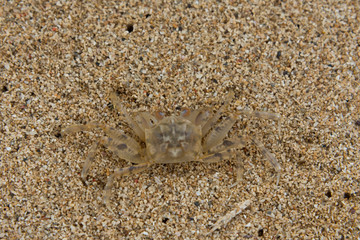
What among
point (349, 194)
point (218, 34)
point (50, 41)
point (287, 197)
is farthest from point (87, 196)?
point (349, 194)

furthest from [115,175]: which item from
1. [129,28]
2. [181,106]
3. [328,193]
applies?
[328,193]

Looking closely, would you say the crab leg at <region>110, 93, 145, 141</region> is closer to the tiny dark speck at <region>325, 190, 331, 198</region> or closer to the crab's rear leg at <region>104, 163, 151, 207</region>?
the crab's rear leg at <region>104, 163, 151, 207</region>

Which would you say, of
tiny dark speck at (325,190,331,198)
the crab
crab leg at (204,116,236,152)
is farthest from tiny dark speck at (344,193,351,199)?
crab leg at (204,116,236,152)

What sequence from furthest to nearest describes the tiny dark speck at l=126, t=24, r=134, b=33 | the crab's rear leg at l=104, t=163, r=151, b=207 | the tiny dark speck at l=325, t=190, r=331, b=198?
the tiny dark speck at l=126, t=24, r=134, b=33, the tiny dark speck at l=325, t=190, r=331, b=198, the crab's rear leg at l=104, t=163, r=151, b=207

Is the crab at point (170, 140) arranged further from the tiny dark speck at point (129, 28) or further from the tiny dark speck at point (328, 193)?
the tiny dark speck at point (129, 28)

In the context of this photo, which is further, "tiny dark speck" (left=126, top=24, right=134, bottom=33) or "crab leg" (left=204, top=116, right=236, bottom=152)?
"tiny dark speck" (left=126, top=24, right=134, bottom=33)

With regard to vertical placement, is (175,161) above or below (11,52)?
below

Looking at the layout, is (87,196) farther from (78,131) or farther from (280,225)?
(280,225)
